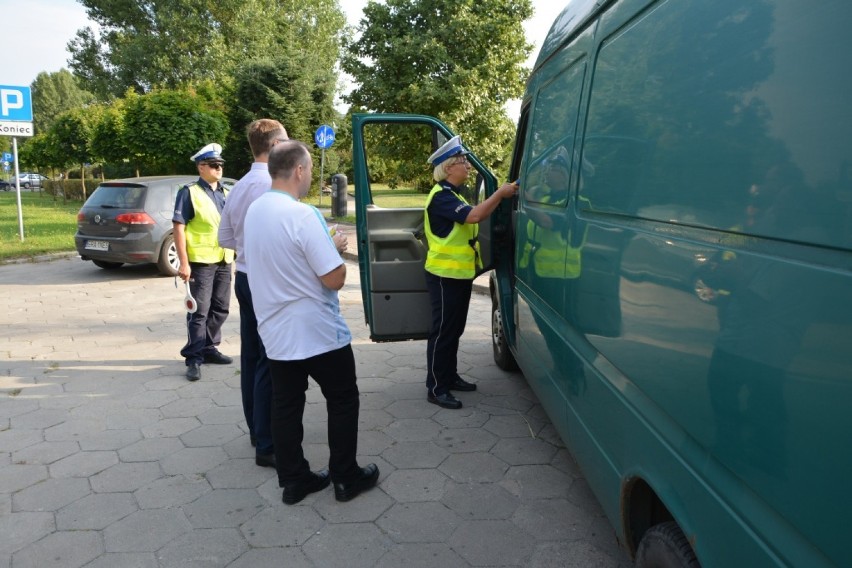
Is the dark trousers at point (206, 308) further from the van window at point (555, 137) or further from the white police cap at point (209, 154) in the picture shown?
the van window at point (555, 137)

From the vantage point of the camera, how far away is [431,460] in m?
3.65

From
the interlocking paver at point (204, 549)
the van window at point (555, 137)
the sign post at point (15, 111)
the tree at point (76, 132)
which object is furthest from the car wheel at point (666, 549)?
the tree at point (76, 132)

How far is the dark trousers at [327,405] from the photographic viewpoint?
3.00 metres

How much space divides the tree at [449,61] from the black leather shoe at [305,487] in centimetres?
1965

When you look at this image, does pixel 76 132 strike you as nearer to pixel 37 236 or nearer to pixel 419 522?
pixel 37 236

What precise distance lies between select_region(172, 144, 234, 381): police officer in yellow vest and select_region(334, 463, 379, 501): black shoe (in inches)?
87.3

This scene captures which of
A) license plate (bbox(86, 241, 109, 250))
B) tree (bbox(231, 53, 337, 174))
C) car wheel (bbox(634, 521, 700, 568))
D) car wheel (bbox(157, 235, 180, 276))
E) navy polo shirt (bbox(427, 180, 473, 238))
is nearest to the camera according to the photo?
car wheel (bbox(634, 521, 700, 568))

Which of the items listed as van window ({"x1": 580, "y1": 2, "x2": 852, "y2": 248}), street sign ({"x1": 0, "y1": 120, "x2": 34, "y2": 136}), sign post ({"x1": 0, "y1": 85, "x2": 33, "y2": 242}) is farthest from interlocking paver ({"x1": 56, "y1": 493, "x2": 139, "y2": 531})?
street sign ({"x1": 0, "y1": 120, "x2": 34, "y2": 136})

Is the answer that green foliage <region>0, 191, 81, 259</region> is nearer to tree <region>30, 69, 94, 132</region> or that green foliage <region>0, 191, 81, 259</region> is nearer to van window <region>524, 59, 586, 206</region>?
van window <region>524, 59, 586, 206</region>

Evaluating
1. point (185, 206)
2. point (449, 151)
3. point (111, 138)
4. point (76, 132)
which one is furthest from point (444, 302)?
point (76, 132)

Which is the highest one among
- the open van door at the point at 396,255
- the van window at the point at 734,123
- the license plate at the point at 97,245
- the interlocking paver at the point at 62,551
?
the van window at the point at 734,123

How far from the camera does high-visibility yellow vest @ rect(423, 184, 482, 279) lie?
163 inches

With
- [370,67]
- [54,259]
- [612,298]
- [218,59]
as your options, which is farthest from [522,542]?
[218,59]

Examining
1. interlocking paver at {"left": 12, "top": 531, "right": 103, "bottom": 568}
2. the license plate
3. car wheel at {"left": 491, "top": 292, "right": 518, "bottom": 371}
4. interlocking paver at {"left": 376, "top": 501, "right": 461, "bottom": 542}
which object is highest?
the license plate
